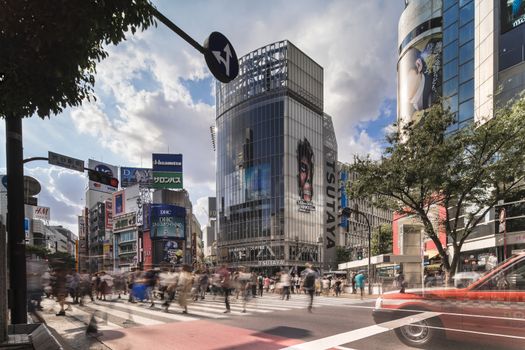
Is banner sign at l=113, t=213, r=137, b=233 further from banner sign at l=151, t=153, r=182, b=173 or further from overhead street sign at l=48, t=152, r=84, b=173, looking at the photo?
overhead street sign at l=48, t=152, r=84, b=173

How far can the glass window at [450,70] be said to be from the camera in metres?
33.9

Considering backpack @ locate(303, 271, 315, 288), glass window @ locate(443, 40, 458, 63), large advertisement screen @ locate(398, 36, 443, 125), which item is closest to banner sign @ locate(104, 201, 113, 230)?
large advertisement screen @ locate(398, 36, 443, 125)

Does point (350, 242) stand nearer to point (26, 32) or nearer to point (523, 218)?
point (523, 218)

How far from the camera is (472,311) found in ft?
19.7

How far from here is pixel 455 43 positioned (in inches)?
1355

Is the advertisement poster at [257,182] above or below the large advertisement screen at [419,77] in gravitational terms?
below

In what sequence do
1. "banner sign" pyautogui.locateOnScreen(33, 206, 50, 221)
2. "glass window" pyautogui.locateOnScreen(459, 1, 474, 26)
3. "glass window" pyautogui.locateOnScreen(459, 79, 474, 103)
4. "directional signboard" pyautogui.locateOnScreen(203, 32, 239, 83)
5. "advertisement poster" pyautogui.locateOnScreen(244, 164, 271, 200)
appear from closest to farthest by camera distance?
"directional signboard" pyautogui.locateOnScreen(203, 32, 239, 83) → "glass window" pyautogui.locateOnScreen(459, 79, 474, 103) → "glass window" pyautogui.locateOnScreen(459, 1, 474, 26) → "advertisement poster" pyautogui.locateOnScreen(244, 164, 271, 200) → "banner sign" pyautogui.locateOnScreen(33, 206, 50, 221)

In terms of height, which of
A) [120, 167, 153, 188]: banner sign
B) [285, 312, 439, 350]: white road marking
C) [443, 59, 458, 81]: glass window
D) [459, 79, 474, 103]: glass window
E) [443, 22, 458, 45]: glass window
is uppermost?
[443, 22, 458, 45]: glass window

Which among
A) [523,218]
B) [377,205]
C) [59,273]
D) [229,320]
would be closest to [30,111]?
[229,320]

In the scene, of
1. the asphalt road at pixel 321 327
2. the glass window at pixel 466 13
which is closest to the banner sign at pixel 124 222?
the glass window at pixel 466 13

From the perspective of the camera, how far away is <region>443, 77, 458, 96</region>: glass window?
3358 centimetres

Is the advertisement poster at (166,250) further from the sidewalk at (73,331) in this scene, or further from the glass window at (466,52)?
the sidewalk at (73,331)

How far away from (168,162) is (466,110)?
57.2 metres

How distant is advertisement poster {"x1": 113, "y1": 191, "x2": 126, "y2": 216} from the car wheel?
82458 millimetres
